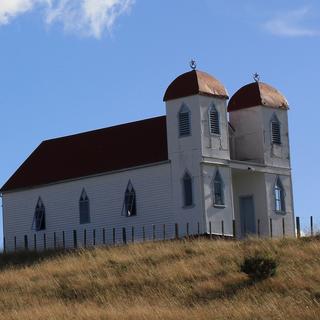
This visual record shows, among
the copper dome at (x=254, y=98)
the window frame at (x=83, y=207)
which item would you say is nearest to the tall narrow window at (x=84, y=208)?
the window frame at (x=83, y=207)

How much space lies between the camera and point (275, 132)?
198ft

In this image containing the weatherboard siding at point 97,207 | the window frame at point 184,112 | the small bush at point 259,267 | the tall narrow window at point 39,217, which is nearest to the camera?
the small bush at point 259,267

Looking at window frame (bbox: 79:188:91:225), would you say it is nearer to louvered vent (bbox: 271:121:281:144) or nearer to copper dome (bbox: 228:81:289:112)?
copper dome (bbox: 228:81:289:112)

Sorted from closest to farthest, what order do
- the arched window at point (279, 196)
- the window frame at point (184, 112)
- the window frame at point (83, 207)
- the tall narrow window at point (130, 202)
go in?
the window frame at point (184, 112) → the tall narrow window at point (130, 202) → the arched window at point (279, 196) → the window frame at point (83, 207)

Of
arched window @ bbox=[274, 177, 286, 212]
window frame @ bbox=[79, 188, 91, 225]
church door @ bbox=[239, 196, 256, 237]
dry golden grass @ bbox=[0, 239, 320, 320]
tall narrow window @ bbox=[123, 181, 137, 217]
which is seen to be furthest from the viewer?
window frame @ bbox=[79, 188, 91, 225]

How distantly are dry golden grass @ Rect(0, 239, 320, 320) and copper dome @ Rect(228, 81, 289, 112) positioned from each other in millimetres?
10974

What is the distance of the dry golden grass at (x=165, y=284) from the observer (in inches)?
1410

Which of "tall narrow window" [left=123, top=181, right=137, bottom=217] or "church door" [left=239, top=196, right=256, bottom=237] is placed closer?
"tall narrow window" [left=123, top=181, right=137, bottom=217]

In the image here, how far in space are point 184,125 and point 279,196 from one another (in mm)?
6481

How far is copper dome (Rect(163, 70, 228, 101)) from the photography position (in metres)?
56.7

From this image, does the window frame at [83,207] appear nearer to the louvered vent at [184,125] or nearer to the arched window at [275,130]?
the louvered vent at [184,125]

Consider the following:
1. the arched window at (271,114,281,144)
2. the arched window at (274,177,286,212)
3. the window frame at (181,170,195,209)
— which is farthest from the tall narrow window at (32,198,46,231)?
the arched window at (271,114,281,144)

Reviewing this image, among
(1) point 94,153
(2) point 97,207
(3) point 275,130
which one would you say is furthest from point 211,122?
(1) point 94,153

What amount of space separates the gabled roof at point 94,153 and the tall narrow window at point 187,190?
189 cm
